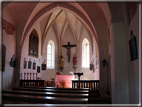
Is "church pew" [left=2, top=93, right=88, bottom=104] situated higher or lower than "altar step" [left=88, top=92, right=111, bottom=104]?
higher

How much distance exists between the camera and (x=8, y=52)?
30.4 ft

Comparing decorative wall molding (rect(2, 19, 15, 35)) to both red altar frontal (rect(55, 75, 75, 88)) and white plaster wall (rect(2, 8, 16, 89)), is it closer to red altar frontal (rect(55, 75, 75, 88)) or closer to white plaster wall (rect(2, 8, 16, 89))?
white plaster wall (rect(2, 8, 16, 89))

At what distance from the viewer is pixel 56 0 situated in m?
9.99

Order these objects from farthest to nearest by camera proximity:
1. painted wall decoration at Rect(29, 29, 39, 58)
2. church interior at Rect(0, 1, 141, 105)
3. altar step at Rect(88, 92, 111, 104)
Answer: painted wall decoration at Rect(29, 29, 39, 58) < altar step at Rect(88, 92, 111, 104) < church interior at Rect(0, 1, 141, 105)

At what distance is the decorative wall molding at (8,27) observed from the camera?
888 cm

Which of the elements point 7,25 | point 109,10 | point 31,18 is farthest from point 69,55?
point 109,10

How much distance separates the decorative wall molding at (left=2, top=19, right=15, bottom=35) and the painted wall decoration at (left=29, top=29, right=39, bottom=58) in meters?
2.69

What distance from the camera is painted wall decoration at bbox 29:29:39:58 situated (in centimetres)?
1240

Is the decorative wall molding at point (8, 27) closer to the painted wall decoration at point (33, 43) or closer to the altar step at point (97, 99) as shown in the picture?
the painted wall decoration at point (33, 43)

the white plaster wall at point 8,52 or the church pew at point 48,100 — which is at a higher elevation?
the white plaster wall at point 8,52

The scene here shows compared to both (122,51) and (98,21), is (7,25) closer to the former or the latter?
(98,21)

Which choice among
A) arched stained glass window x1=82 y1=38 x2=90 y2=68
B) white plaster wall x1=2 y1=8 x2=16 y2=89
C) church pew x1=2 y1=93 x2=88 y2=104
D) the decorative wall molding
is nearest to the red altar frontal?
arched stained glass window x1=82 y1=38 x2=90 y2=68

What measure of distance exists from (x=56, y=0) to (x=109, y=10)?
539 centimetres

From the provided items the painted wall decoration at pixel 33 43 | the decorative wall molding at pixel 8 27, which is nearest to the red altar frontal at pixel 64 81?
the painted wall decoration at pixel 33 43
